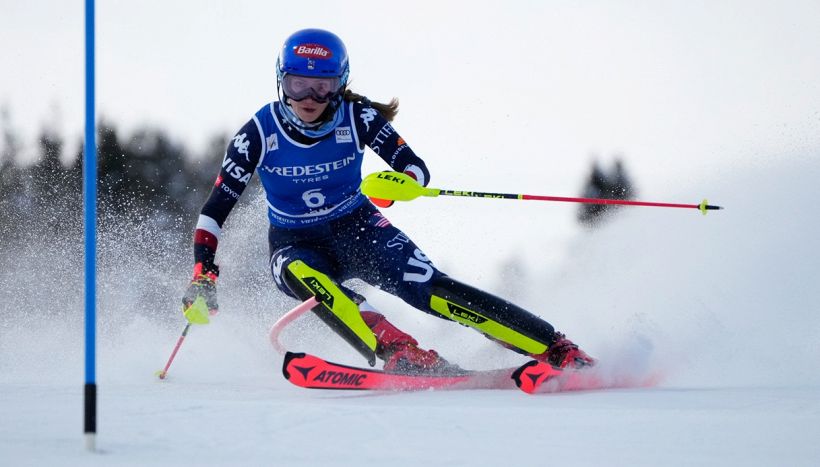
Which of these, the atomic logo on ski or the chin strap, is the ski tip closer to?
the atomic logo on ski

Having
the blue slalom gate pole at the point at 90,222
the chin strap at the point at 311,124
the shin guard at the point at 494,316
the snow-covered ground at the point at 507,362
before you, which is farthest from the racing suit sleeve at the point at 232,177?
the blue slalom gate pole at the point at 90,222

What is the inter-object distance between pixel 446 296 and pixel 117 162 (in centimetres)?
1956

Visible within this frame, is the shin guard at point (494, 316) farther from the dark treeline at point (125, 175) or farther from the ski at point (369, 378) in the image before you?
the dark treeline at point (125, 175)

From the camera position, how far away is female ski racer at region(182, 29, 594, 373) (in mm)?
4391

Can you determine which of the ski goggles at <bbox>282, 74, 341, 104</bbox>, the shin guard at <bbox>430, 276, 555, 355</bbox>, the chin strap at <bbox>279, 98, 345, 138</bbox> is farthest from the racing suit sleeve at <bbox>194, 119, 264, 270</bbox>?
the shin guard at <bbox>430, 276, 555, 355</bbox>

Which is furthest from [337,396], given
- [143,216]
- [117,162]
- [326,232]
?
[117,162]

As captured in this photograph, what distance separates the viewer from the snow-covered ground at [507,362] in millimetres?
2551

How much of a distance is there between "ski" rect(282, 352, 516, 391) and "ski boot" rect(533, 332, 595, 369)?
227 millimetres

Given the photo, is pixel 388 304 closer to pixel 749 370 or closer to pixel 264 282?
pixel 264 282

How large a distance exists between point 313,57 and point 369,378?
166 centimetres

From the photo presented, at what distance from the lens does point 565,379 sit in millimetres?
4082

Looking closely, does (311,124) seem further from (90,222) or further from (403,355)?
(90,222)

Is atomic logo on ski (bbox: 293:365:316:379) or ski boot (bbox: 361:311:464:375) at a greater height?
atomic logo on ski (bbox: 293:365:316:379)

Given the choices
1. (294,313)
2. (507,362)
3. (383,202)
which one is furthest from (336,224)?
(507,362)
